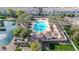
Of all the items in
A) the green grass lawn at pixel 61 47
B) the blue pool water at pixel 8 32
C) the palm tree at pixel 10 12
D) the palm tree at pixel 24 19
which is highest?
the palm tree at pixel 10 12

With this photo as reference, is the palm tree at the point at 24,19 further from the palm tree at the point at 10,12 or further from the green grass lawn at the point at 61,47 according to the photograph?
the green grass lawn at the point at 61,47

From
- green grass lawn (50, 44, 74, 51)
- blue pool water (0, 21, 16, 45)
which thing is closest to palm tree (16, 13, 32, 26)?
blue pool water (0, 21, 16, 45)

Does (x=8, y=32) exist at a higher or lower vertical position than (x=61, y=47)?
higher

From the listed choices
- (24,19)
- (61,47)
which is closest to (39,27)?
(24,19)

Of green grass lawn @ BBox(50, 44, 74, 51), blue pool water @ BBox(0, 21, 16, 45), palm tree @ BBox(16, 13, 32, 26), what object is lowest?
green grass lawn @ BBox(50, 44, 74, 51)

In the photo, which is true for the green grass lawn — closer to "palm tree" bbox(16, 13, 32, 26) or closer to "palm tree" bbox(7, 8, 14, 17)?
"palm tree" bbox(16, 13, 32, 26)

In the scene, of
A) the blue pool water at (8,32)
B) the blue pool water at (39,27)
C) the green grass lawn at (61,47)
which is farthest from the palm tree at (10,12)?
the green grass lawn at (61,47)

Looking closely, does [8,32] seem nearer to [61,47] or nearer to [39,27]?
[39,27]

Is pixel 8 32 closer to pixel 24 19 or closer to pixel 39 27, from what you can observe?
pixel 24 19

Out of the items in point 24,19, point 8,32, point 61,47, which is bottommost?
point 61,47
